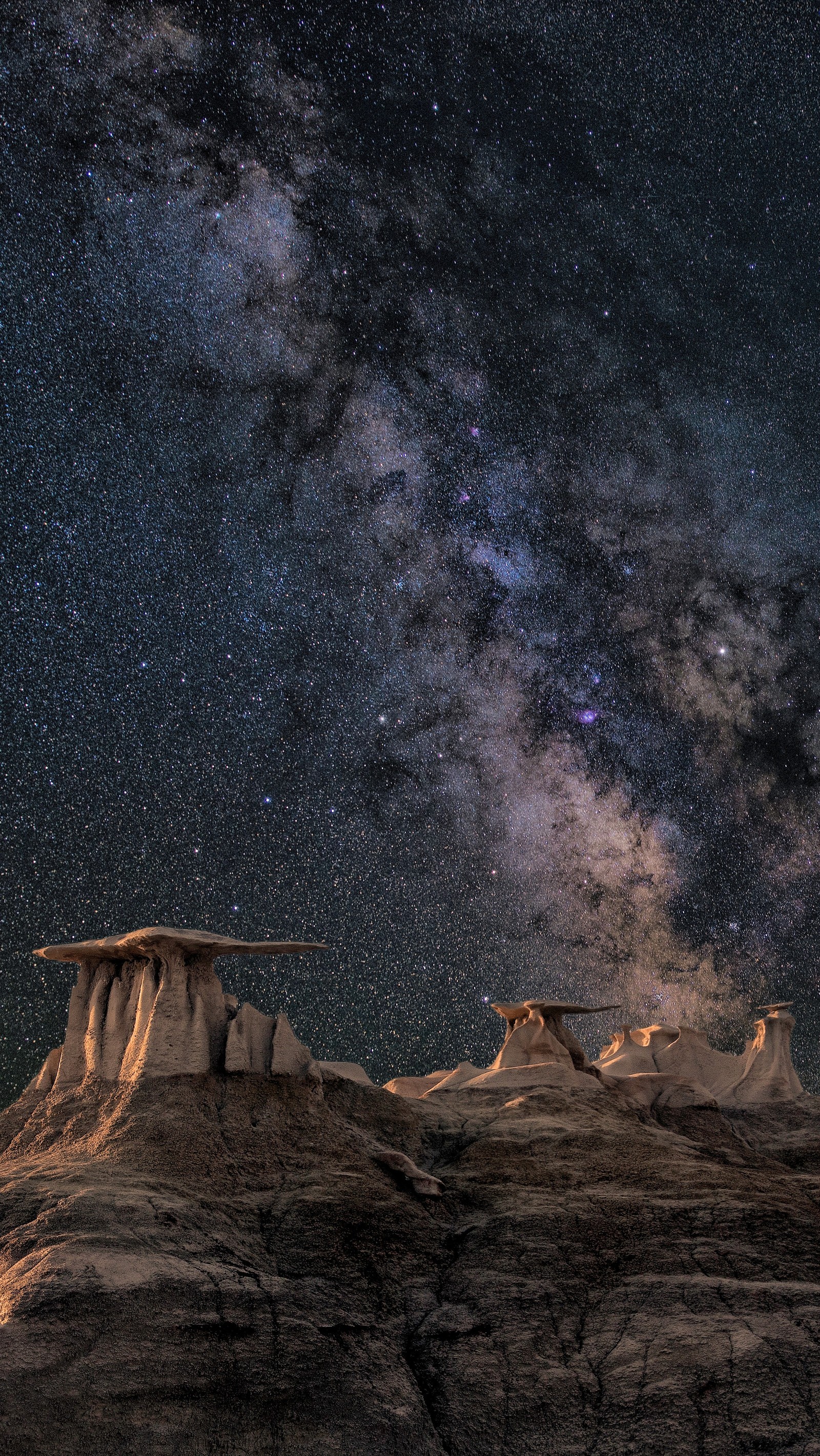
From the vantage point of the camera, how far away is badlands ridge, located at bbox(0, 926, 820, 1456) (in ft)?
56.5

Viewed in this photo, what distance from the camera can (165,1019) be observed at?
24109 millimetres

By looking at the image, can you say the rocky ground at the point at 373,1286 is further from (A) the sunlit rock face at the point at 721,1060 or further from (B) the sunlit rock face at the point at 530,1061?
(A) the sunlit rock face at the point at 721,1060

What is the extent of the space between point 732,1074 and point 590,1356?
2131 centimetres

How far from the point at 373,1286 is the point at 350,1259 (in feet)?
2.30

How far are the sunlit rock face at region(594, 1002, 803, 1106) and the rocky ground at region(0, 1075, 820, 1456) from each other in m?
9.60

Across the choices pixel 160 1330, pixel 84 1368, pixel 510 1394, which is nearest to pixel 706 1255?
pixel 510 1394

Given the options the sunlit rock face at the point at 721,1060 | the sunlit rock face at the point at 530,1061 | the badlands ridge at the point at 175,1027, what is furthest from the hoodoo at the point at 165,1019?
the sunlit rock face at the point at 721,1060

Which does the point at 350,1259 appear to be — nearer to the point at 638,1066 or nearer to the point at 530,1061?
the point at 530,1061

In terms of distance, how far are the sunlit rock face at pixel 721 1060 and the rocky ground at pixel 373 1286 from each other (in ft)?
31.5

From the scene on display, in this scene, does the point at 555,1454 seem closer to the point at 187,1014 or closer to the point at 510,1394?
the point at 510,1394

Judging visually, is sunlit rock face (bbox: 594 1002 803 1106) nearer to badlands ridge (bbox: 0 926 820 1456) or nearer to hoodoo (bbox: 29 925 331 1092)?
badlands ridge (bbox: 0 926 820 1456)

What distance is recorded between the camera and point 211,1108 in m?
23.3

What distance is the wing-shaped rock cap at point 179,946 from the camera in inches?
963

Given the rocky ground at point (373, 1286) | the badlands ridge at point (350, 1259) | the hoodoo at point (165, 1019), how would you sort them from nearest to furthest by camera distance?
the rocky ground at point (373, 1286) → the badlands ridge at point (350, 1259) → the hoodoo at point (165, 1019)
